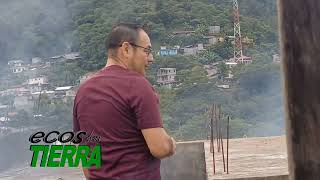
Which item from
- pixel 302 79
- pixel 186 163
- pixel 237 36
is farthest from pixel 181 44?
pixel 302 79

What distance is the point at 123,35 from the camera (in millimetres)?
2104

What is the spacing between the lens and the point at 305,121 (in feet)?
5.69

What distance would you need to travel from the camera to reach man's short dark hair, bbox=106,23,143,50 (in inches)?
82.7

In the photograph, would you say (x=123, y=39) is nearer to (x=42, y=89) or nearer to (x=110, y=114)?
(x=110, y=114)

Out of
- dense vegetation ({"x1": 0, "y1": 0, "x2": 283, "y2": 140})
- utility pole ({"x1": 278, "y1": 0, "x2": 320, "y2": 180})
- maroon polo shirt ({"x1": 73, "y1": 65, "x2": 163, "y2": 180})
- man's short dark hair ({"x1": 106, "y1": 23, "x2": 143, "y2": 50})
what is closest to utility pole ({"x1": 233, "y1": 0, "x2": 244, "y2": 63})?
dense vegetation ({"x1": 0, "y1": 0, "x2": 283, "y2": 140})

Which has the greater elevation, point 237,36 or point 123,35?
point 237,36

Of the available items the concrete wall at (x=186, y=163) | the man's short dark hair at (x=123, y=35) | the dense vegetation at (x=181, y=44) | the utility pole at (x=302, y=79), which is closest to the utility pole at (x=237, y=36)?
the dense vegetation at (x=181, y=44)

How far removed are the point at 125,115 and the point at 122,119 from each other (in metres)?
0.02

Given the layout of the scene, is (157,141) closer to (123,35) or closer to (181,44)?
(123,35)

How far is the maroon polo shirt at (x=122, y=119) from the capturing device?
6.34 feet

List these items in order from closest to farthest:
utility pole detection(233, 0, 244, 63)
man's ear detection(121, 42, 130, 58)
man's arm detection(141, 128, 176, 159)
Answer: man's arm detection(141, 128, 176, 159), man's ear detection(121, 42, 130, 58), utility pole detection(233, 0, 244, 63)

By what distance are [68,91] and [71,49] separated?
326cm

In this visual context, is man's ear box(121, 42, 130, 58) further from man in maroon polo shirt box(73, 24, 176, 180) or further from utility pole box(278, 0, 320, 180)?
utility pole box(278, 0, 320, 180)

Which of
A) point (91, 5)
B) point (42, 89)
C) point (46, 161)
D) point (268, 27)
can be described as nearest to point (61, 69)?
point (42, 89)
